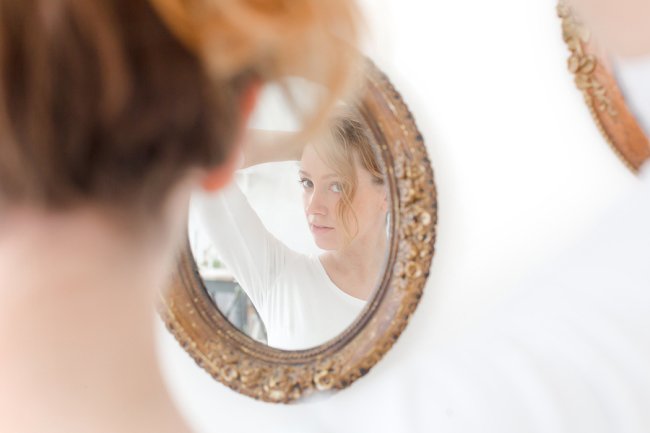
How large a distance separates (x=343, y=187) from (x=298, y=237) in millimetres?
113

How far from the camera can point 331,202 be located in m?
1.09

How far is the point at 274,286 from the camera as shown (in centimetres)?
115

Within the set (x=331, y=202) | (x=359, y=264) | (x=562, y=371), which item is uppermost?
(x=331, y=202)

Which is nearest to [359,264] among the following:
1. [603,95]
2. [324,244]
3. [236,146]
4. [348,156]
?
[324,244]

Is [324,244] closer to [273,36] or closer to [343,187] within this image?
[343,187]

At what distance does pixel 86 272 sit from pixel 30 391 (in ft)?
0.24

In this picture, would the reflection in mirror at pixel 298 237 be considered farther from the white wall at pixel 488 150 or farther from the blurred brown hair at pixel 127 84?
the blurred brown hair at pixel 127 84

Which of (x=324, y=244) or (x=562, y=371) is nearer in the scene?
(x=562, y=371)

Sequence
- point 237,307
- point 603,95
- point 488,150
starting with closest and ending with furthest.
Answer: point 603,95
point 488,150
point 237,307

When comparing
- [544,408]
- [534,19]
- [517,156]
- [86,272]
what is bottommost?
[544,408]

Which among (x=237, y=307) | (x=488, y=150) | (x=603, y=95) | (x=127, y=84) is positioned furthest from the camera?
(x=237, y=307)

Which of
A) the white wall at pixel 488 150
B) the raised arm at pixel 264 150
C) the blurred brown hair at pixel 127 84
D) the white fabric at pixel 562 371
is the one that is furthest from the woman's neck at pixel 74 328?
the white wall at pixel 488 150

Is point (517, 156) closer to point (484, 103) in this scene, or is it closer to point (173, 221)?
point (484, 103)

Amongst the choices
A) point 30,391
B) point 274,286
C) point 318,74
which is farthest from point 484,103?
point 30,391
